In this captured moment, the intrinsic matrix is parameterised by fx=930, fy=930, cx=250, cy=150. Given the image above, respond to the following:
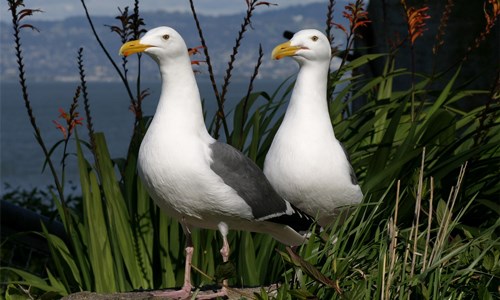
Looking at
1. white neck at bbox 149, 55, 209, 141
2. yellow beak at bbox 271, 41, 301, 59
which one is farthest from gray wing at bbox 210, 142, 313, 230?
yellow beak at bbox 271, 41, 301, 59

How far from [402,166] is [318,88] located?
0.92 meters

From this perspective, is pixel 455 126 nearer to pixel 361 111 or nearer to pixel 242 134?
pixel 361 111

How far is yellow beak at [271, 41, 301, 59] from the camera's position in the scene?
3656 mm

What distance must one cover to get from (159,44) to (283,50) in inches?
20.7

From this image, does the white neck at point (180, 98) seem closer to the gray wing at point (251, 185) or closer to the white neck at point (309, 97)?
the gray wing at point (251, 185)

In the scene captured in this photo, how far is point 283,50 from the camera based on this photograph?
371 centimetres

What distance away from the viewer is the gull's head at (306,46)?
12.3 ft

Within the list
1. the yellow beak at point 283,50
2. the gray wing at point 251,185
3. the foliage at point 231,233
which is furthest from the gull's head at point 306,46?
the gray wing at point 251,185

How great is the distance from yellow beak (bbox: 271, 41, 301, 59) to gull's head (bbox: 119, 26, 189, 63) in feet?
1.24

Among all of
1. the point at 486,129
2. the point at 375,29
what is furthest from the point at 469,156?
the point at 375,29

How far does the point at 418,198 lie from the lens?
318 cm

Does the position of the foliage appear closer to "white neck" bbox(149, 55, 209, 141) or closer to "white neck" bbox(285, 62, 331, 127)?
"white neck" bbox(285, 62, 331, 127)

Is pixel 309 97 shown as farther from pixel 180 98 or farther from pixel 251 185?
pixel 180 98

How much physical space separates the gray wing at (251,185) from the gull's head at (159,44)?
15.3 inches
